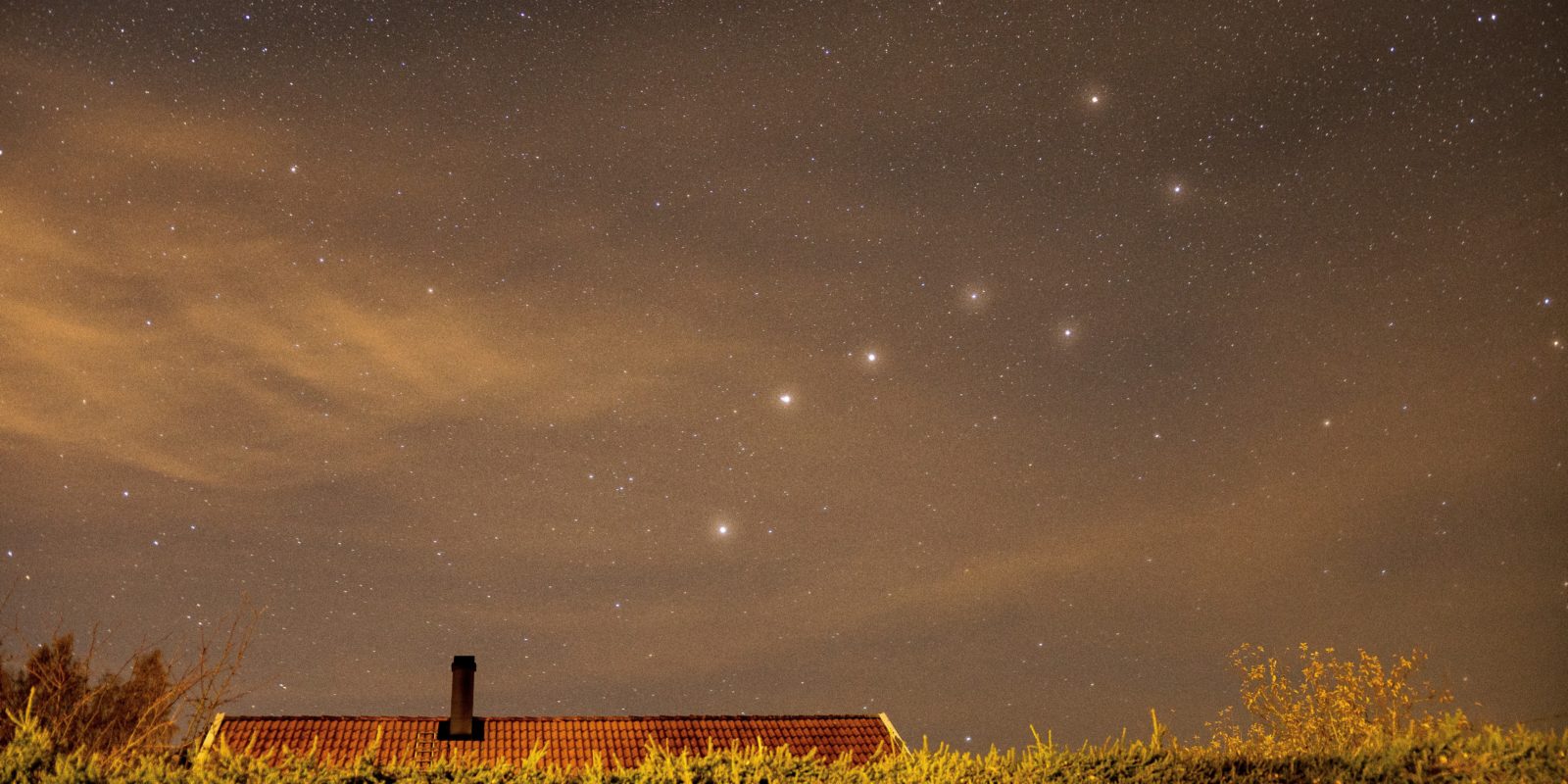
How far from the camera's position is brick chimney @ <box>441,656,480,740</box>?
20469 millimetres

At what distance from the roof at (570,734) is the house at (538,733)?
19mm

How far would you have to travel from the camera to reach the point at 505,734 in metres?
20.9

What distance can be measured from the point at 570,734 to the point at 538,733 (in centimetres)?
63

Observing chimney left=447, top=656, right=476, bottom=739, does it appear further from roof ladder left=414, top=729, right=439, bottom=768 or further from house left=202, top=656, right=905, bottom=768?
roof ladder left=414, top=729, right=439, bottom=768

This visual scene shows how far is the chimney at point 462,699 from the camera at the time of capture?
67.2 ft

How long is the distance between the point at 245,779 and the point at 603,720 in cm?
1455

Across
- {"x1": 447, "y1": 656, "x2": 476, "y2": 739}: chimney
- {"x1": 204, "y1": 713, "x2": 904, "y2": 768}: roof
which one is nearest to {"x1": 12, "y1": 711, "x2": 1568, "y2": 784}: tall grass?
{"x1": 204, "y1": 713, "x2": 904, "y2": 768}: roof

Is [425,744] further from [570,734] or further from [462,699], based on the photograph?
[570,734]

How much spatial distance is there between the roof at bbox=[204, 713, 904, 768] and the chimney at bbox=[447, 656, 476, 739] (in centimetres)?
25

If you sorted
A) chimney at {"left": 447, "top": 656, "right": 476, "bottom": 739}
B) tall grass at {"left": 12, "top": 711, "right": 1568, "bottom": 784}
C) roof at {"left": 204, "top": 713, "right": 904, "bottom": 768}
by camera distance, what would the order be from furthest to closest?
chimney at {"left": 447, "top": 656, "right": 476, "bottom": 739} < roof at {"left": 204, "top": 713, "right": 904, "bottom": 768} < tall grass at {"left": 12, "top": 711, "right": 1568, "bottom": 784}

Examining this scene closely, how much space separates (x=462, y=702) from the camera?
808 inches

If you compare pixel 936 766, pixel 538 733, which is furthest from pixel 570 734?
pixel 936 766

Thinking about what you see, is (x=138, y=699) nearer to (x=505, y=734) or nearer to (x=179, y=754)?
(x=505, y=734)

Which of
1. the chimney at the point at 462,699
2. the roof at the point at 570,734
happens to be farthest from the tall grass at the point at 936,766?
the chimney at the point at 462,699
